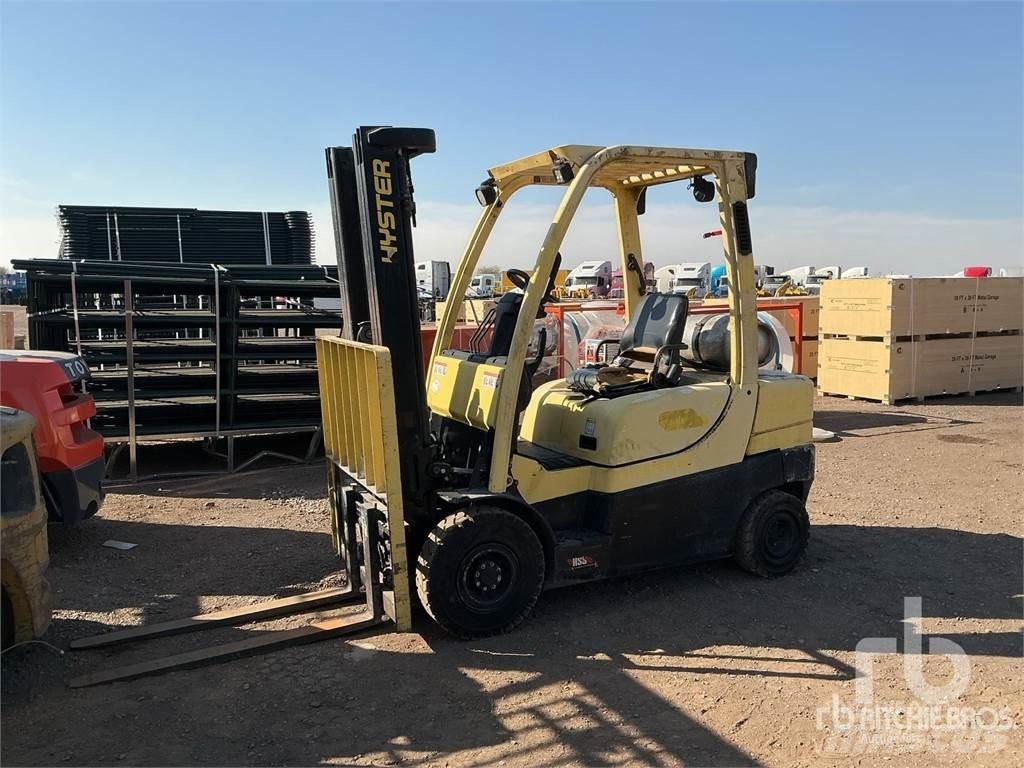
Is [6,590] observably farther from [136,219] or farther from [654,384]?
[136,219]

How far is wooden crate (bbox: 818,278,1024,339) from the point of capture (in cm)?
1335

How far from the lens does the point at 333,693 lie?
405 centimetres

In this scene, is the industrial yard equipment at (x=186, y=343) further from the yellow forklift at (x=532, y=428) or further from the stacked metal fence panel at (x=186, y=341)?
the yellow forklift at (x=532, y=428)

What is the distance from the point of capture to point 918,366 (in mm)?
13672

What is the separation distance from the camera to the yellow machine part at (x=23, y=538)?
3.95 metres

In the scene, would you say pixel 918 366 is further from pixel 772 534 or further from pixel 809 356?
pixel 772 534

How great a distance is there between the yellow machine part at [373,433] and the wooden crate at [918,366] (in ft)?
35.6

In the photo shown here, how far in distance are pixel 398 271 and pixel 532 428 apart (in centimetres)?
159

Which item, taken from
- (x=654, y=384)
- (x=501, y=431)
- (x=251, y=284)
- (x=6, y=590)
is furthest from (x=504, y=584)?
(x=251, y=284)

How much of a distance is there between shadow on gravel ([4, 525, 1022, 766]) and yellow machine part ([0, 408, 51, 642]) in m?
0.38

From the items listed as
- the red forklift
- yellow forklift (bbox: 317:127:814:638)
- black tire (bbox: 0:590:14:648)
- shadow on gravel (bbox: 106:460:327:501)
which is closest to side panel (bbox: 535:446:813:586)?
yellow forklift (bbox: 317:127:814:638)

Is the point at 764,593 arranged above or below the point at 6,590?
below

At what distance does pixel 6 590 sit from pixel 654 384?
3733mm

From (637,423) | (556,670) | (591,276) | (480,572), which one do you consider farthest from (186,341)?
(591,276)
